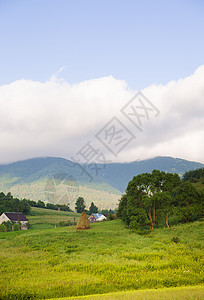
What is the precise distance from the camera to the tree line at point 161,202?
41875mm

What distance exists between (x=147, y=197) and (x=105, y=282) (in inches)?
1250

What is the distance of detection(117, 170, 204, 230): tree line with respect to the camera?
41875 mm

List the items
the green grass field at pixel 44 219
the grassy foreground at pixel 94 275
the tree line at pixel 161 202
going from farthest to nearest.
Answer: the green grass field at pixel 44 219, the tree line at pixel 161 202, the grassy foreground at pixel 94 275

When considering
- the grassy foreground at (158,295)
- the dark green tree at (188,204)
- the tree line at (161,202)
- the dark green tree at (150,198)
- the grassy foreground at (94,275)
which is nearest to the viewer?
the grassy foreground at (158,295)

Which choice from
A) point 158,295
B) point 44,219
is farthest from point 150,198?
point 44,219

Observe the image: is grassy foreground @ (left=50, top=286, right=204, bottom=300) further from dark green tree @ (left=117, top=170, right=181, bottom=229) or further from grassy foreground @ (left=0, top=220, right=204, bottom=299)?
dark green tree @ (left=117, top=170, right=181, bottom=229)

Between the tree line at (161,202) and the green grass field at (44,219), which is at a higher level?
the tree line at (161,202)

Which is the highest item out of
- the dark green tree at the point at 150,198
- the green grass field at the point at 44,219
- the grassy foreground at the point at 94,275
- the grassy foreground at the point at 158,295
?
the dark green tree at the point at 150,198

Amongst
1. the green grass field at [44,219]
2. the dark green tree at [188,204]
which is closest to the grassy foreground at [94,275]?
the dark green tree at [188,204]

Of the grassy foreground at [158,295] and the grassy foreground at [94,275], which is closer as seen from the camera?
the grassy foreground at [158,295]

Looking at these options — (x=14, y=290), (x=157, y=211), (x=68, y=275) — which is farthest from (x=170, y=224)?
(x=14, y=290)

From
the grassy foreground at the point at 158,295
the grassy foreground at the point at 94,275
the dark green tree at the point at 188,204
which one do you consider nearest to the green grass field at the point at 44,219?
the dark green tree at the point at 188,204

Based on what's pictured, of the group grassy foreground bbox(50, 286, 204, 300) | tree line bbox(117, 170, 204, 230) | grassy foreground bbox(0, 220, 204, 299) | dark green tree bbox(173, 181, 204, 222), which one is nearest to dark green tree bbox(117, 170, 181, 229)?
tree line bbox(117, 170, 204, 230)

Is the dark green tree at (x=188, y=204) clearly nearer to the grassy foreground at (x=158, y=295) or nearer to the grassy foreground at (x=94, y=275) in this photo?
the grassy foreground at (x=94, y=275)
